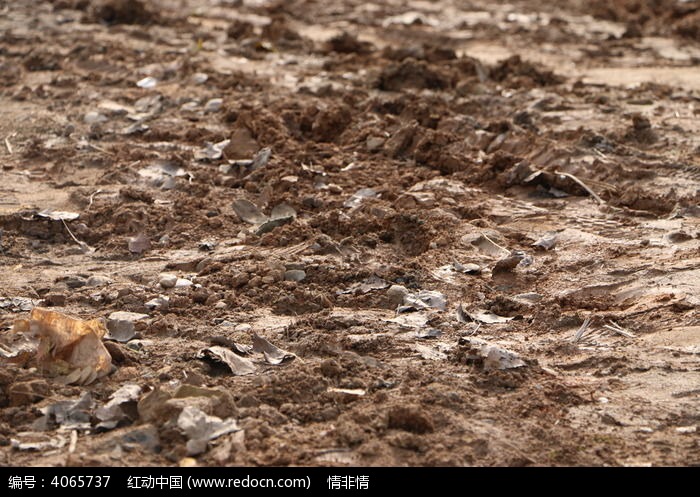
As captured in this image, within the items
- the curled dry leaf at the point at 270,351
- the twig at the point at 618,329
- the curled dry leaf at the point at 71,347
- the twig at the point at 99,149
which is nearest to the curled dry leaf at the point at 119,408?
the curled dry leaf at the point at 71,347

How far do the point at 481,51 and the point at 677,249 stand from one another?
441 cm

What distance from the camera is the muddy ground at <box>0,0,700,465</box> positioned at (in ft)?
10.3

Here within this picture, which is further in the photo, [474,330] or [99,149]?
[99,149]

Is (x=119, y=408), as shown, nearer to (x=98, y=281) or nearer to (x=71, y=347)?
(x=71, y=347)

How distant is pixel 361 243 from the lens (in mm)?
4629

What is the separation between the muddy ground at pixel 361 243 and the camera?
314 cm

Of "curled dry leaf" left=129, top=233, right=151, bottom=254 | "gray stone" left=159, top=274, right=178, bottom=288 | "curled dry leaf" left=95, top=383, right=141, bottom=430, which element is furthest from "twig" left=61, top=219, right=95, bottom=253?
"curled dry leaf" left=95, top=383, right=141, bottom=430

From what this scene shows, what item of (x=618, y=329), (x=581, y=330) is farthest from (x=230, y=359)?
(x=618, y=329)

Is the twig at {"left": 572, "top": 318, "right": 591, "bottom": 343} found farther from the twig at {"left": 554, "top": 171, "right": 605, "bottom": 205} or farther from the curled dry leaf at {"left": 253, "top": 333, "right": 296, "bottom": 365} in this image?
the twig at {"left": 554, "top": 171, "right": 605, "bottom": 205}

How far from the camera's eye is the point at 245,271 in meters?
4.28
